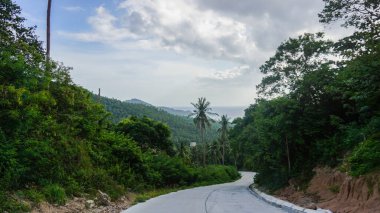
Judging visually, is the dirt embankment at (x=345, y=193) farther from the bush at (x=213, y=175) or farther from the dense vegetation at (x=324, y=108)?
the bush at (x=213, y=175)

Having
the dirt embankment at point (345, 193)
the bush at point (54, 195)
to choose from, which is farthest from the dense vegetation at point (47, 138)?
the dirt embankment at point (345, 193)

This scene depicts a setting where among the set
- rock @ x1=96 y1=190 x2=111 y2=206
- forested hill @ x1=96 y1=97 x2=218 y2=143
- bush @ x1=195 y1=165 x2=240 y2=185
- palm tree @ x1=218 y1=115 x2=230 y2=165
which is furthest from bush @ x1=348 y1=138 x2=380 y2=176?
forested hill @ x1=96 y1=97 x2=218 y2=143

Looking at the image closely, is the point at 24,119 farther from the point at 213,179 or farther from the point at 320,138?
the point at 213,179

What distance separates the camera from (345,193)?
46.8ft

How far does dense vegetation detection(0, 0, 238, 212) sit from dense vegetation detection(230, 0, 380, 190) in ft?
33.2

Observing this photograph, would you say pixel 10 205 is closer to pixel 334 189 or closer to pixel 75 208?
pixel 75 208

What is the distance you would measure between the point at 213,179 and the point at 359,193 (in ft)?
163

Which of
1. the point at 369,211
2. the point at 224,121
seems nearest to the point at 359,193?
the point at 369,211

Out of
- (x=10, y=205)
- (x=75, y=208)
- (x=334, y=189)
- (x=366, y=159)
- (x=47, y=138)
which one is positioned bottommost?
(x=75, y=208)

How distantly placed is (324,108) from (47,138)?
16.2 m

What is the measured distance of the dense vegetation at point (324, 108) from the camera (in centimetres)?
1377

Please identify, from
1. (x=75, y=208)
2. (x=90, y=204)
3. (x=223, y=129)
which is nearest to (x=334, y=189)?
(x=90, y=204)

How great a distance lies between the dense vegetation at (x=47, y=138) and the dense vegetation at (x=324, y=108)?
10.1m

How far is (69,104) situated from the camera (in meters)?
19.2
